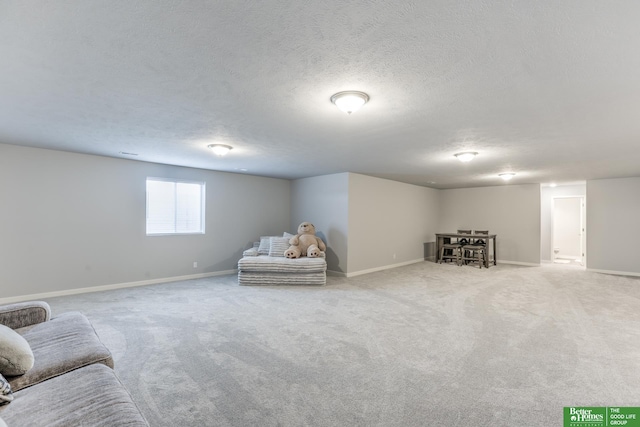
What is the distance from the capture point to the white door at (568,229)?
9461 millimetres

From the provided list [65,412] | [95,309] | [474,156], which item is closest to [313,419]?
[65,412]

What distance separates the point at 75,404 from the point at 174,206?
5231mm

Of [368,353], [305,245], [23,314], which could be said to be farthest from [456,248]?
[23,314]

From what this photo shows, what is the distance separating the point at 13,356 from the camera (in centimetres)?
144

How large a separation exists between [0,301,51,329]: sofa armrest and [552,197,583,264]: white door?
11.9 meters

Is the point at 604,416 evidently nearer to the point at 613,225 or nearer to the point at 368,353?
the point at 368,353

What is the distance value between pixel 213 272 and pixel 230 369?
→ 4.30 metres

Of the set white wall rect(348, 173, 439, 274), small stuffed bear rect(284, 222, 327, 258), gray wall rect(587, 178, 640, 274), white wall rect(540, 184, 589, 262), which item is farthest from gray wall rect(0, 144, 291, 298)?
white wall rect(540, 184, 589, 262)

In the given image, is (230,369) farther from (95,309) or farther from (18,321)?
(95,309)

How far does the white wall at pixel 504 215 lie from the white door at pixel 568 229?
84.5 inches

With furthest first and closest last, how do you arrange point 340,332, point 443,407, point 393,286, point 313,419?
point 393,286, point 340,332, point 443,407, point 313,419

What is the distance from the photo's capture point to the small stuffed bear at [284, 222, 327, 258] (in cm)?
588

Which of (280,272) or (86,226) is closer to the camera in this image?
(86,226)

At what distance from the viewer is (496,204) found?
28.4ft
